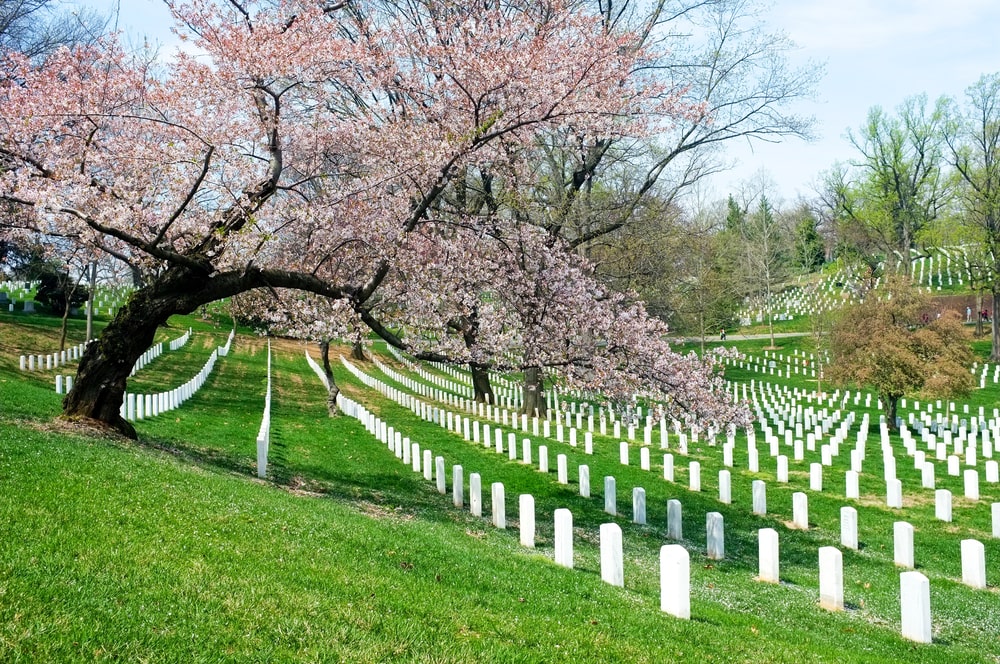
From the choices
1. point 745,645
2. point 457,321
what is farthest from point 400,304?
point 745,645

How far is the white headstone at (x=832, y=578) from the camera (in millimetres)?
8812

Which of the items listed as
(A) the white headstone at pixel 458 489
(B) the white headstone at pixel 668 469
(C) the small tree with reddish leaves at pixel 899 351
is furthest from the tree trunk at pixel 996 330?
(A) the white headstone at pixel 458 489

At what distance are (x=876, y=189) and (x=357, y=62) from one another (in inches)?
2251

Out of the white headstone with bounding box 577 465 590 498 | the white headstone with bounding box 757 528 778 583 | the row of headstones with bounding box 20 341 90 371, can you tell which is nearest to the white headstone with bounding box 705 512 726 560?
the white headstone with bounding box 757 528 778 583

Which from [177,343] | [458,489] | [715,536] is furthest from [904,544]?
[177,343]

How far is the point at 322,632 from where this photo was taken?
17.0ft

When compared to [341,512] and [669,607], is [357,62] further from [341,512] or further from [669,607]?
[669,607]

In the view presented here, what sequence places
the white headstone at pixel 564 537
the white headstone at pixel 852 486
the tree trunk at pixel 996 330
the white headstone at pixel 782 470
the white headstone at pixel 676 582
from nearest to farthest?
the white headstone at pixel 676 582 < the white headstone at pixel 564 537 < the white headstone at pixel 852 486 < the white headstone at pixel 782 470 < the tree trunk at pixel 996 330

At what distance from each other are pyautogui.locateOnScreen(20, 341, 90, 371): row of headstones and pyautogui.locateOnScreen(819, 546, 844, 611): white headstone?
2301 centimetres

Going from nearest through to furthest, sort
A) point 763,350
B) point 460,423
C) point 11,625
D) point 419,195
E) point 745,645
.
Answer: point 11,625 < point 745,645 < point 419,195 < point 460,423 < point 763,350

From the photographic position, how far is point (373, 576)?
6715 millimetres

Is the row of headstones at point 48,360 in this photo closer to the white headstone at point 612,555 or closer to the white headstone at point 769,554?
the white headstone at point 612,555

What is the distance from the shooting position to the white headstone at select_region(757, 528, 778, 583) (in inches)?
393

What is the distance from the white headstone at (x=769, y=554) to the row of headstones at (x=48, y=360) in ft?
72.2
